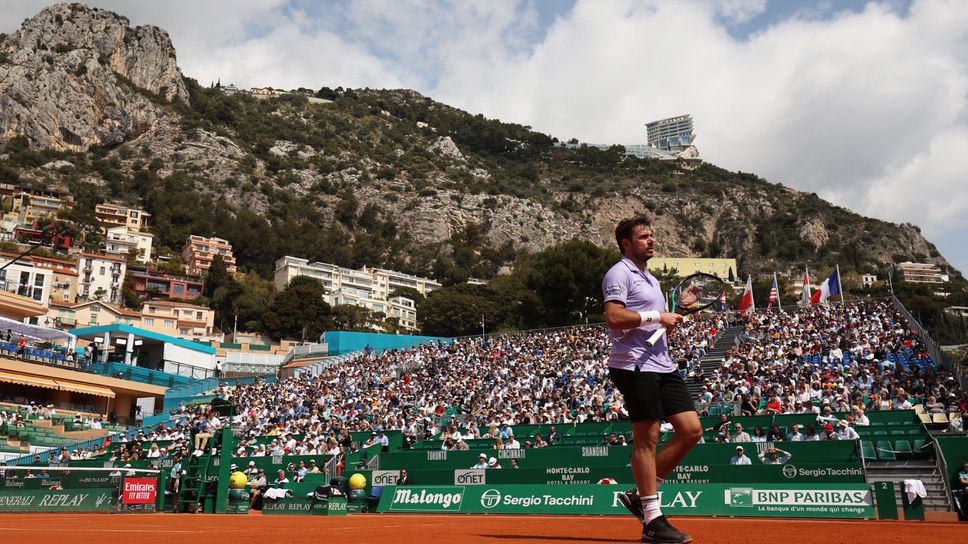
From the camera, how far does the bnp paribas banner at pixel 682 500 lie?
11477 millimetres

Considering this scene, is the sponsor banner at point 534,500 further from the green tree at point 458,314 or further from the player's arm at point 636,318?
the green tree at point 458,314

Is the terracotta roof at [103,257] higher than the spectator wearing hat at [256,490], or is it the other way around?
the terracotta roof at [103,257]

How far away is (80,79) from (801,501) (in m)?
138

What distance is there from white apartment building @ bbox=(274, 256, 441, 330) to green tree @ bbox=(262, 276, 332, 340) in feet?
58.9

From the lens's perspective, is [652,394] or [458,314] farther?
[458,314]

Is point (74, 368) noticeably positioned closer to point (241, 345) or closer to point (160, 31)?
point (241, 345)

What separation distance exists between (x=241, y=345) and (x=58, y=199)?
5410 centimetres

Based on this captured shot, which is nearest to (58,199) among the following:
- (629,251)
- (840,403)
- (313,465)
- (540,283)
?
(540,283)

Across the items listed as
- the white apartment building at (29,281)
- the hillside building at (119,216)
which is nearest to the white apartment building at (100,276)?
the hillside building at (119,216)

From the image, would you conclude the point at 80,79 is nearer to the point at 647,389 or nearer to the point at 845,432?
the point at 845,432

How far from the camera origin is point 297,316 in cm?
8450

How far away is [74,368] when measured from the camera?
4203 centimetres

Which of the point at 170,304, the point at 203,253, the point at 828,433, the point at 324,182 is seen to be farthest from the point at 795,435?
the point at 324,182

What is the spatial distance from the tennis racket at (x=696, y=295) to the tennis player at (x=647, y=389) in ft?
0.44
